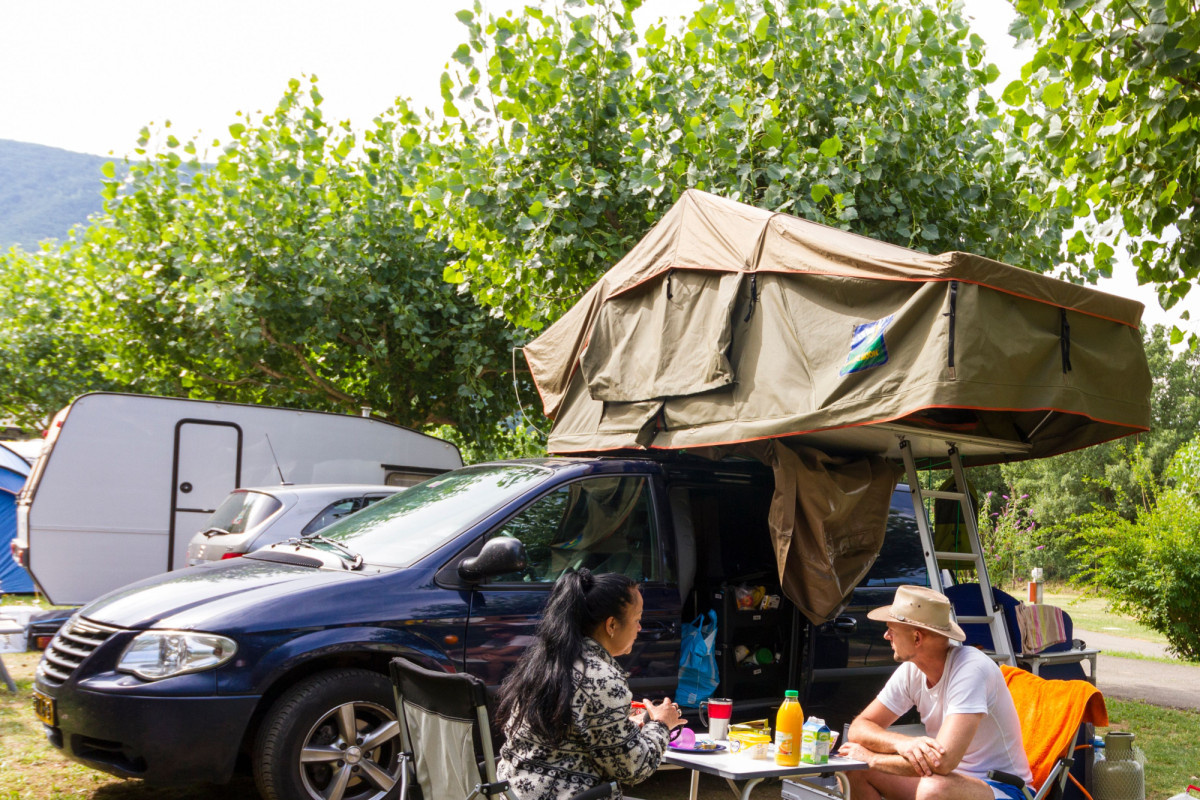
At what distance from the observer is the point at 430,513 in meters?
5.38

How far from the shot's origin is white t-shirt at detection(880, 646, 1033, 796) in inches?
157

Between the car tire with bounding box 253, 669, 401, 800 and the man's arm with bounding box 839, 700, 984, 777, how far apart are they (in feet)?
7.11

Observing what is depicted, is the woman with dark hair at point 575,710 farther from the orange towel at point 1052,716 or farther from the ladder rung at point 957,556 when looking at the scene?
the ladder rung at point 957,556

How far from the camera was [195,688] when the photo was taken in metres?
4.22

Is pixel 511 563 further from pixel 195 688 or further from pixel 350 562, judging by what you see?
pixel 195 688

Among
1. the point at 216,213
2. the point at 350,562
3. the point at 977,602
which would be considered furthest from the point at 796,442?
the point at 216,213

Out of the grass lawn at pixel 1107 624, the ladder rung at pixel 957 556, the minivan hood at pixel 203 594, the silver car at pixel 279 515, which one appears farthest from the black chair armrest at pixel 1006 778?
the grass lawn at pixel 1107 624

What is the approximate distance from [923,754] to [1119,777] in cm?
163

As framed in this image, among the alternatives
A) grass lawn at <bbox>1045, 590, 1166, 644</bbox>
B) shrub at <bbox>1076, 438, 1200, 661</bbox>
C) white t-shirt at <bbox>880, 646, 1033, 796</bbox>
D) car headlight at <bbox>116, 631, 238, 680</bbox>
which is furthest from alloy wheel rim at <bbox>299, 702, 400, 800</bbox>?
grass lawn at <bbox>1045, 590, 1166, 644</bbox>

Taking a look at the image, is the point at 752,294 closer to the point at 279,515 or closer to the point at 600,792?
the point at 600,792

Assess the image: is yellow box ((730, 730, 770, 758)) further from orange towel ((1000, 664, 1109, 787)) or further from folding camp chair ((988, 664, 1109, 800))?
orange towel ((1000, 664, 1109, 787))

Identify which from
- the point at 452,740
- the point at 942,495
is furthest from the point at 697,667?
the point at 452,740

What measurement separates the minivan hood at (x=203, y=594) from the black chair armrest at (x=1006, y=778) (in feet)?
9.84

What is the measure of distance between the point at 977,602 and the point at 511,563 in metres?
3.15
